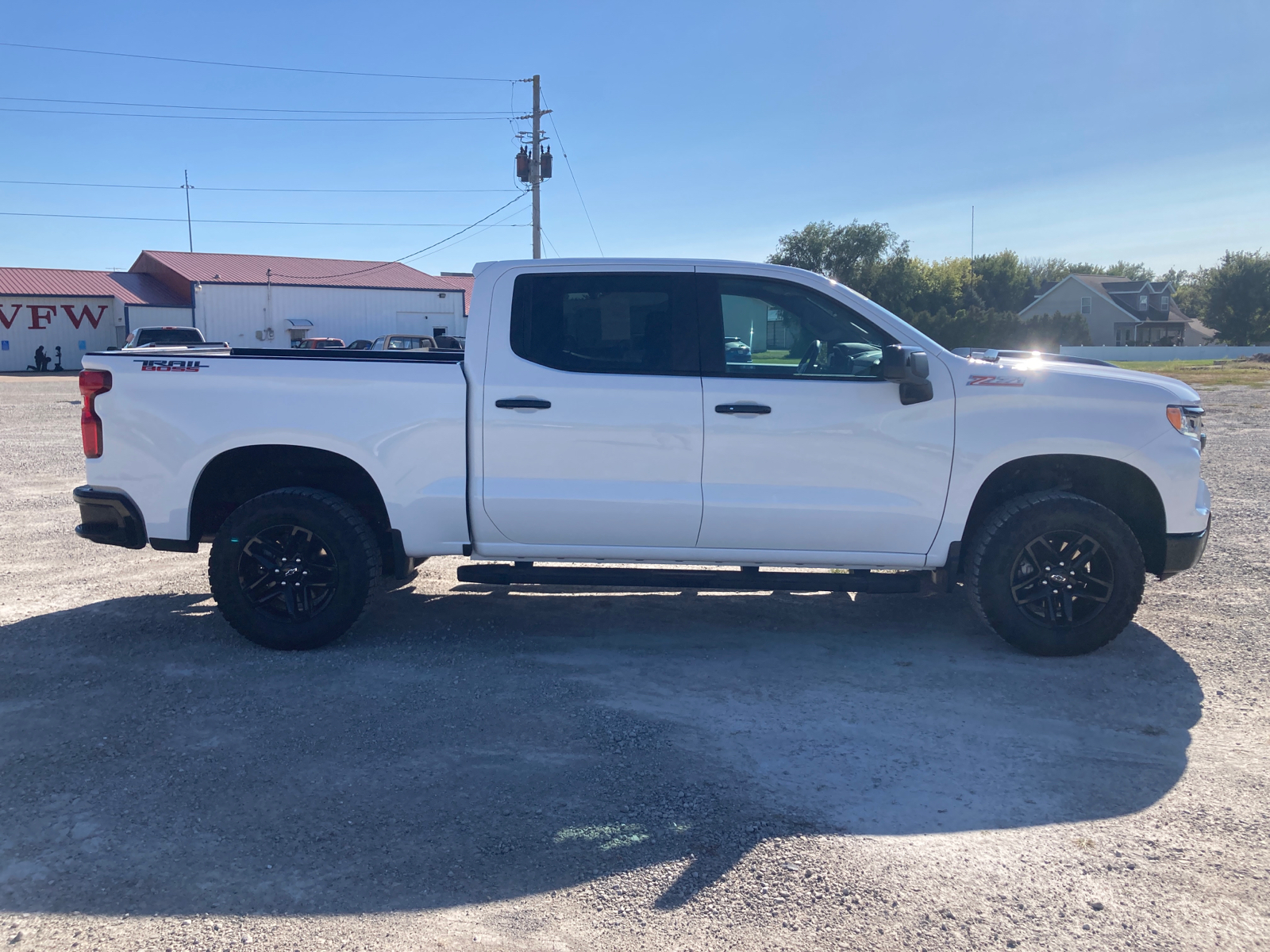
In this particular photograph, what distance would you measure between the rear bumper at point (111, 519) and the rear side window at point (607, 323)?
230 cm

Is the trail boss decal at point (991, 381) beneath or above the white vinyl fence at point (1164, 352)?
beneath

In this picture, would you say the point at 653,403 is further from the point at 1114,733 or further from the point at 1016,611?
the point at 1114,733

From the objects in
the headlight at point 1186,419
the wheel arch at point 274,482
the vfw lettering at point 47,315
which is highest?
the vfw lettering at point 47,315

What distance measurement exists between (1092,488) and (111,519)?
545cm

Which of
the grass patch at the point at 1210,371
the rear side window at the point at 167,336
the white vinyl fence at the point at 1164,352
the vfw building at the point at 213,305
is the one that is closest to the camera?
the rear side window at the point at 167,336

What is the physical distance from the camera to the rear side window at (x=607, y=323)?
5051 mm

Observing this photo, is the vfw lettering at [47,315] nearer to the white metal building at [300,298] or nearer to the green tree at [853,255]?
the white metal building at [300,298]

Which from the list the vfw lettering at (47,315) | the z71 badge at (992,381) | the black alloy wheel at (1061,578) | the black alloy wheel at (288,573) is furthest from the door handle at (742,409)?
the vfw lettering at (47,315)

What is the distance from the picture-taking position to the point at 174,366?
5.07 meters

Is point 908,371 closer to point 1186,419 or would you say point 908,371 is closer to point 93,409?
point 1186,419

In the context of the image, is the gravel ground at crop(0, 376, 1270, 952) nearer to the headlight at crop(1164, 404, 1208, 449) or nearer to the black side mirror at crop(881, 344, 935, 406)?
the headlight at crop(1164, 404, 1208, 449)

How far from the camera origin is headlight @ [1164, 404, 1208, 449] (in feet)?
16.3

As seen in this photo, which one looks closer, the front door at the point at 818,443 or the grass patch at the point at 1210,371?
the front door at the point at 818,443

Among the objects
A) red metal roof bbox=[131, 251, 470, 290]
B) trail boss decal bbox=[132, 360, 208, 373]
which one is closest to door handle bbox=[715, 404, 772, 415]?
trail boss decal bbox=[132, 360, 208, 373]
